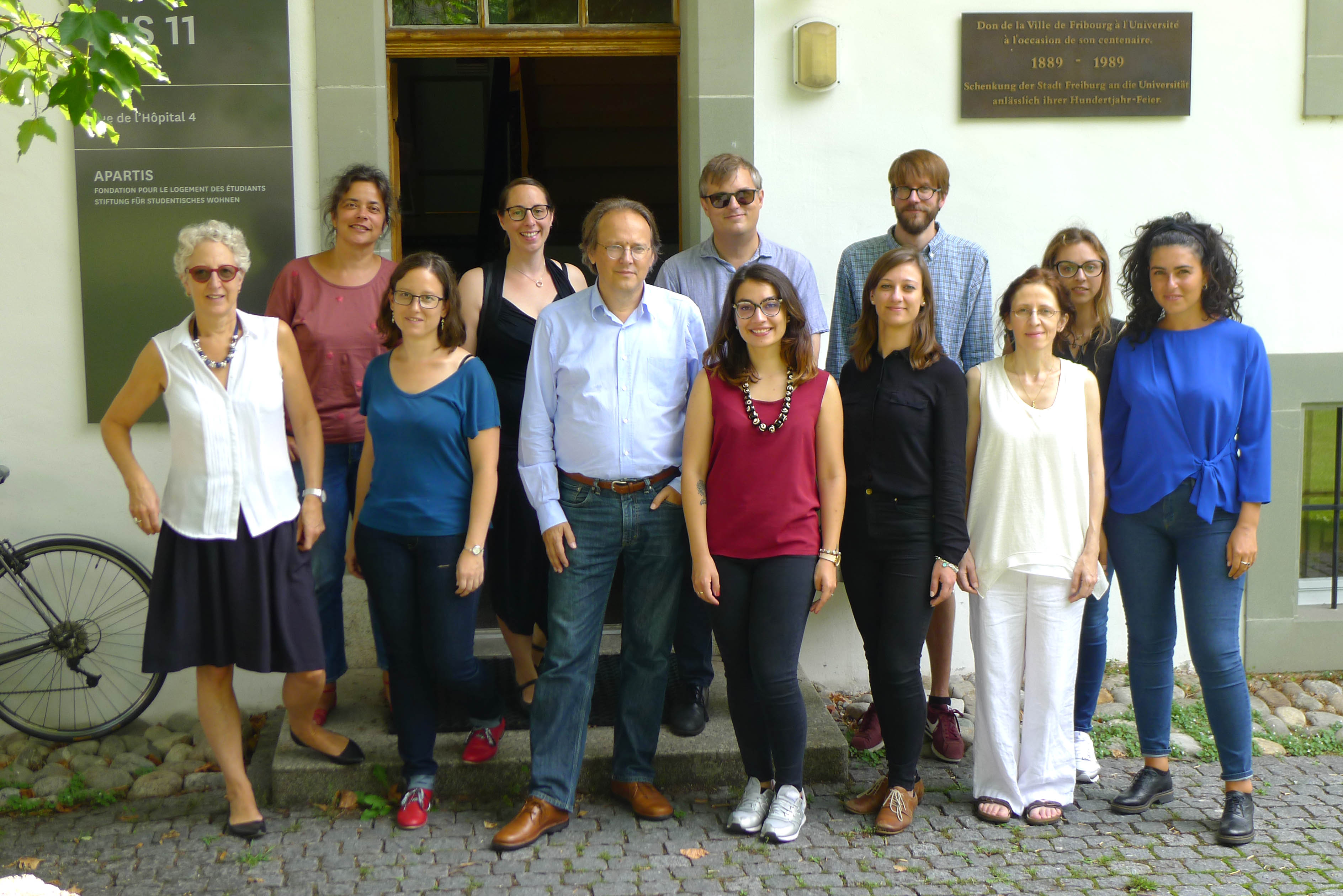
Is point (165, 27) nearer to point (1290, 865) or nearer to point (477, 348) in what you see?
point (477, 348)

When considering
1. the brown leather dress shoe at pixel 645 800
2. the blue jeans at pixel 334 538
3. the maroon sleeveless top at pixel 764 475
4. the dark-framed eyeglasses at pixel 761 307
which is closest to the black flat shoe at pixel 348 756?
the blue jeans at pixel 334 538

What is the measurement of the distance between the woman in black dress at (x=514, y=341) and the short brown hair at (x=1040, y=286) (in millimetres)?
1479

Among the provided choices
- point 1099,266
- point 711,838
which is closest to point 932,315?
point 1099,266

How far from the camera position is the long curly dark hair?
3.64 m

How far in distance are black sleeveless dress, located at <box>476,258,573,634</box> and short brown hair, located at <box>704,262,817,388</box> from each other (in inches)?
28.0

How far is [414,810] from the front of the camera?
3.73 m

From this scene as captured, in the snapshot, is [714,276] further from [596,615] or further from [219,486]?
[219,486]

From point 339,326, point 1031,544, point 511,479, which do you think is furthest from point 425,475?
point 1031,544

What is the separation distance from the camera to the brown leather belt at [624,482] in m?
3.48

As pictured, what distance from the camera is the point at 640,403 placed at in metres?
3.46

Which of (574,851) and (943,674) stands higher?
(943,674)

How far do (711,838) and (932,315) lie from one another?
1.81 meters

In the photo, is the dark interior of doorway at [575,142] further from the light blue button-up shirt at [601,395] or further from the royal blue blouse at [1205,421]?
the royal blue blouse at [1205,421]

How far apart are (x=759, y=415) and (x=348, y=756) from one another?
6.23 ft
